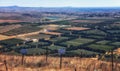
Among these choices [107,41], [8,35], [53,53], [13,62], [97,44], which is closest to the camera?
[13,62]

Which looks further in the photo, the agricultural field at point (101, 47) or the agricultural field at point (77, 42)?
the agricultural field at point (77, 42)

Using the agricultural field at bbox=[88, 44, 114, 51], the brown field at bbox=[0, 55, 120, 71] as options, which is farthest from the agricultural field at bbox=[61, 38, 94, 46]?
the brown field at bbox=[0, 55, 120, 71]

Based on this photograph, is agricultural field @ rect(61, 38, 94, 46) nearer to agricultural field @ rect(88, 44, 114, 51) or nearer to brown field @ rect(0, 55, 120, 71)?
agricultural field @ rect(88, 44, 114, 51)

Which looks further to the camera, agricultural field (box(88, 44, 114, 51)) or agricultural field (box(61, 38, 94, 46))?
agricultural field (box(61, 38, 94, 46))

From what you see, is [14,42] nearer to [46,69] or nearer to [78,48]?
[78,48]

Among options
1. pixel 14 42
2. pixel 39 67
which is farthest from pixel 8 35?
pixel 39 67

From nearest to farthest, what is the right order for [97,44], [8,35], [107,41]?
1. [97,44]
2. [107,41]
3. [8,35]

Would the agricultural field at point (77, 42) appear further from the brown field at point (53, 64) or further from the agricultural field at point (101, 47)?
the brown field at point (53, 64)

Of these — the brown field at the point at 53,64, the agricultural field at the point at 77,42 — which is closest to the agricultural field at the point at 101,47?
the agricultural field at the point at 77,42
